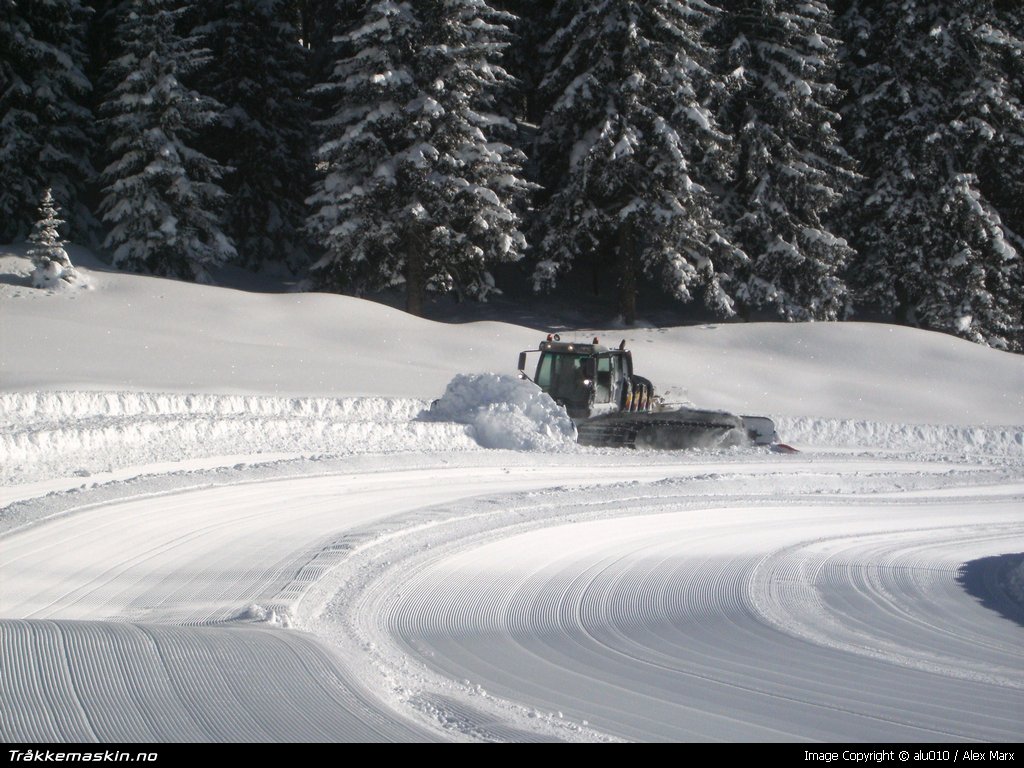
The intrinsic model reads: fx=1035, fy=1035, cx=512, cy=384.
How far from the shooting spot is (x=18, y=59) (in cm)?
3647

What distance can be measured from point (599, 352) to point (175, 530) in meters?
10.7

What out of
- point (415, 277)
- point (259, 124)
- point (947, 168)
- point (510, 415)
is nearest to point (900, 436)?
point (510, 415)

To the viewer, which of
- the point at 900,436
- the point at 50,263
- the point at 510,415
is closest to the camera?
the point at 510,415

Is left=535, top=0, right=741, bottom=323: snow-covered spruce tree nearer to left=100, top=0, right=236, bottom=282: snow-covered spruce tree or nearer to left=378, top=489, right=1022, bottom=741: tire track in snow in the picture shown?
left=100, top=0, right=236, bottom=282: snow-covered spruce tree

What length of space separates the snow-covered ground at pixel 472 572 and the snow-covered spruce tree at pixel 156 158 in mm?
13878

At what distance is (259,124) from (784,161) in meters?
20.0

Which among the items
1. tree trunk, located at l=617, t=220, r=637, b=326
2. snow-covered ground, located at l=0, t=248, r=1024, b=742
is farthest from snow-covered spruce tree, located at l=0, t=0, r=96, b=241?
tree trunk, located at l=617, t=220, r=637, b=326

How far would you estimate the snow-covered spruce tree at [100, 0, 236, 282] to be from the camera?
35062mm

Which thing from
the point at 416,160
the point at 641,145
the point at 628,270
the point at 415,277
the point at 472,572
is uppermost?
the point at 641,145

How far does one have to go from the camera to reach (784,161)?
36.6 meters

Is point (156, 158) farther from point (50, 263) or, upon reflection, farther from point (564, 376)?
point (564, 376)

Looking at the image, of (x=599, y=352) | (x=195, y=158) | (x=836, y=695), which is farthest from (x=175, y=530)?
(x=195, y=158)

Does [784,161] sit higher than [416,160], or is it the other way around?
[784,161]
